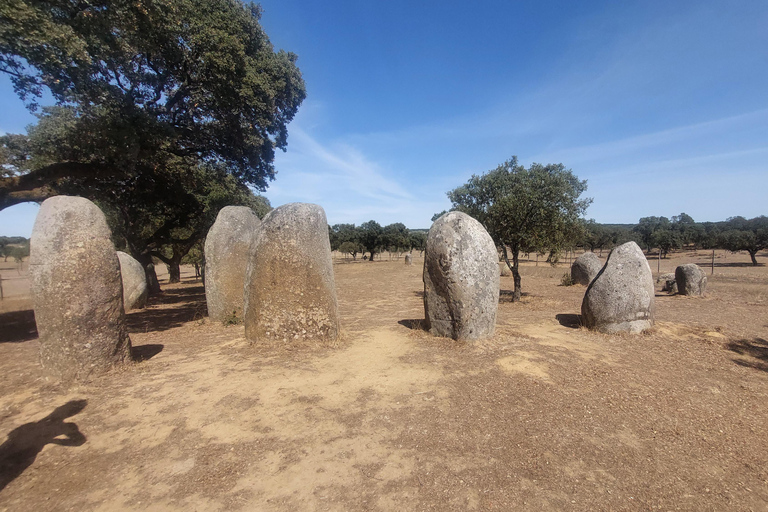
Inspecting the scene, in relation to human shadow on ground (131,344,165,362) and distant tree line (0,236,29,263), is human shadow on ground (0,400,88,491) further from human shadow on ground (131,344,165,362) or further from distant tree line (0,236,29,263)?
distant tree line (0,236,29,263)

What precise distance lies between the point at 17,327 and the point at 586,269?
20.6 m

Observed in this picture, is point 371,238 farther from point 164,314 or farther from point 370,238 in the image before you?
point 164,314

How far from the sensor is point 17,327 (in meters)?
8.81

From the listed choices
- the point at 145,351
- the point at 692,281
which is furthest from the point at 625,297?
the point at 145,351

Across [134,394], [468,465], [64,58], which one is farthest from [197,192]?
[468,465]

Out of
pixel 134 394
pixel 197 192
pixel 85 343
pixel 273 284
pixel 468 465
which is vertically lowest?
pixel 468 465

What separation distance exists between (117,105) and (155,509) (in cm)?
951

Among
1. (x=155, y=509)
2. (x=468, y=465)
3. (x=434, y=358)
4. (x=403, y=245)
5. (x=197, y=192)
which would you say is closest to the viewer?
(x=155, y=509)

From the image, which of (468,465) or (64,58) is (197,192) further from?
(468,465)

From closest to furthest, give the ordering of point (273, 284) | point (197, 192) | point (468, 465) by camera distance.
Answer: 1. point (468, 465)
2. point (273, 284)
3. point (197, 192)

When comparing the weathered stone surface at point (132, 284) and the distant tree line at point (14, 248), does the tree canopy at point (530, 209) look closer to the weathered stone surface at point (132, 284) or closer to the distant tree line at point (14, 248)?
the weathered stone surface at point (132, 284)

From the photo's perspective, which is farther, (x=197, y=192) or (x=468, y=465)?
(x=197, y=192)

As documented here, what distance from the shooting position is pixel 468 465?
3.22 metres

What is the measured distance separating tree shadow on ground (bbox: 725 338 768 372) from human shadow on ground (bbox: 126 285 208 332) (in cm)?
1211
